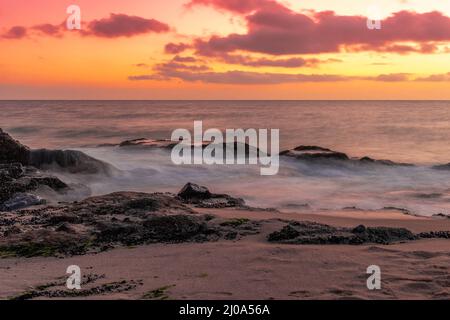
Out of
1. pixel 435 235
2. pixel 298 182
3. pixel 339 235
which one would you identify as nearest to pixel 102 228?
pixel 339 235

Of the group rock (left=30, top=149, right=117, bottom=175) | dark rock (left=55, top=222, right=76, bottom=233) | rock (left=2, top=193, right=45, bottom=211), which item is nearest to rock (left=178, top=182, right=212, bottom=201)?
rock (left=2, top=193, right=45, bottom=211)

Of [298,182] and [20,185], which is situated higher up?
[20,185]

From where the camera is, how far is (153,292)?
5.91m

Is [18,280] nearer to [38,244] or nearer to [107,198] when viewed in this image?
[38,244]

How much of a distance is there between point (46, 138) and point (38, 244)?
40949 mm

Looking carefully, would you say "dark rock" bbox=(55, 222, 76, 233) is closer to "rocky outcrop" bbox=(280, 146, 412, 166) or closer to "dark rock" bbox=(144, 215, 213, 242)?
"dark rock" bbox=(144, 215, 213, 242)

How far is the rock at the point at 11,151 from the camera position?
16344mm

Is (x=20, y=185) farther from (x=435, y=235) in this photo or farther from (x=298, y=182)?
(x=298, y=182)

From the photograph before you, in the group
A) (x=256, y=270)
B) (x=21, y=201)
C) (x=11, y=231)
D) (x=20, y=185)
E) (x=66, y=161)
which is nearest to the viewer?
(x=256, y=270)

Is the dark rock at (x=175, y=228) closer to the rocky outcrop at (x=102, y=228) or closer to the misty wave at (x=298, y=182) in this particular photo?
the rocky outcrop at (x=102, y=228)

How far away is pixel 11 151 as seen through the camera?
54.4ft

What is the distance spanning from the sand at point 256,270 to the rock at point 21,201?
Result: 461 centimetres

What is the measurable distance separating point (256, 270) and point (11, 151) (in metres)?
12.4

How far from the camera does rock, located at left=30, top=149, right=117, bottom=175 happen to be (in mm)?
18453
